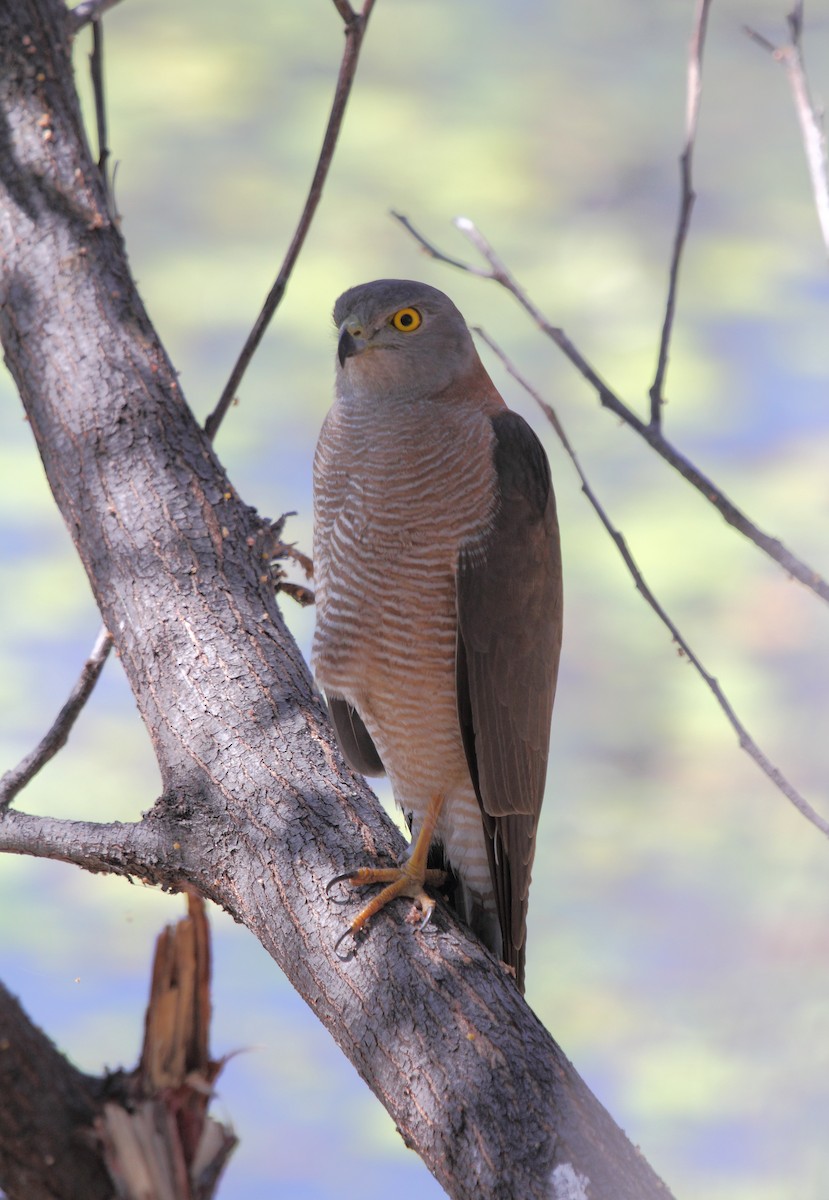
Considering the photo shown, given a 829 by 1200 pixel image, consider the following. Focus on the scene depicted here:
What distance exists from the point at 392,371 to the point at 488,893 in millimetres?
976

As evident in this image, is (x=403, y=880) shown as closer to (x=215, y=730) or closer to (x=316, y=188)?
(x=215, y=730)

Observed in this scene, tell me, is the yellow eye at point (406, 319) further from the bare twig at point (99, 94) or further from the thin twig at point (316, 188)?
the bare twig at point (99, 94)

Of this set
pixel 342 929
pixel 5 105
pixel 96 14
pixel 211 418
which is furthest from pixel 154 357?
pixel 342 929

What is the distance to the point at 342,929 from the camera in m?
1.74

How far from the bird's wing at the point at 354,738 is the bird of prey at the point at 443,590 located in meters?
0.06

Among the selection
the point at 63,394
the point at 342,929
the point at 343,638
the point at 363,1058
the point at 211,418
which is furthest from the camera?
the point at 211,418

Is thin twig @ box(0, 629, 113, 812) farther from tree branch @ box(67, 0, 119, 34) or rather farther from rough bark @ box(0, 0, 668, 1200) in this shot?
tree branch @ box(67, 0, 119, 34)

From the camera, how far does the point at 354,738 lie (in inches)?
85.8

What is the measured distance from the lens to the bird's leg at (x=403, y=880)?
1772 millimetres

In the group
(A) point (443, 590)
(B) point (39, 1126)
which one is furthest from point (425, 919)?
(B) point (39, 1126)

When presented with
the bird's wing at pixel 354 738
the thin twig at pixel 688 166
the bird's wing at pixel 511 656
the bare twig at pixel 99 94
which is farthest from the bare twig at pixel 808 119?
the bare twig at pixel 99 94

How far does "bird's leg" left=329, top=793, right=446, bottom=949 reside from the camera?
1772 mm

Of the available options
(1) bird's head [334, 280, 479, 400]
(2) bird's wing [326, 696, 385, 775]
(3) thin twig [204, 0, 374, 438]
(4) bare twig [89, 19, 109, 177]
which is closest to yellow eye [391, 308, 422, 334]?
(1) bird's head [334, 280, 479, 400]

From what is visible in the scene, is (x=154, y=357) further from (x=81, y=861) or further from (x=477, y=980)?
(x=477, y=980)
